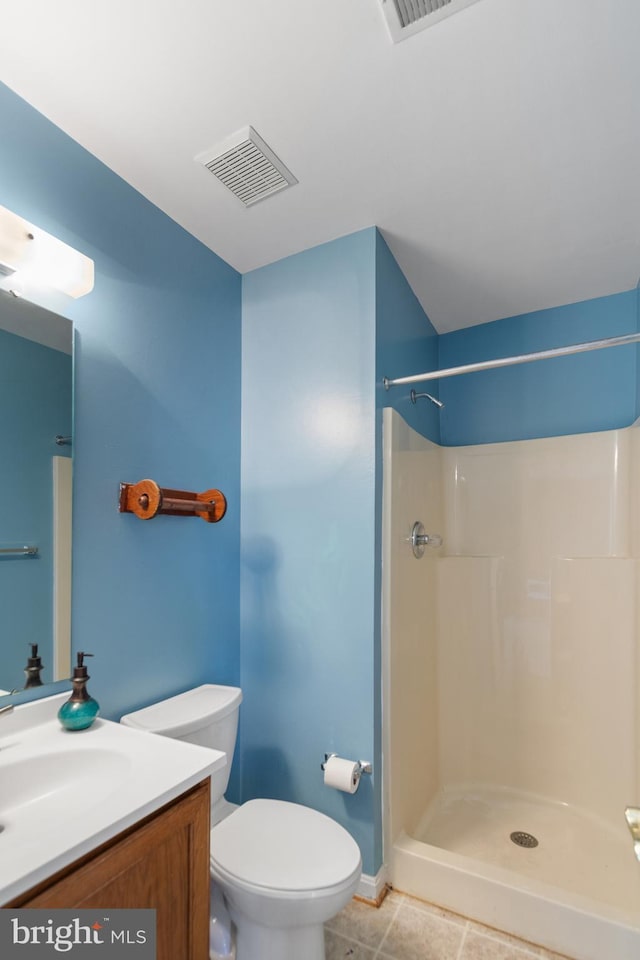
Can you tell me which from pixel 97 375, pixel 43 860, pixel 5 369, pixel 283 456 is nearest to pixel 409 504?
pixel 283 456

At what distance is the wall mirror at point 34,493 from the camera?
1221mm

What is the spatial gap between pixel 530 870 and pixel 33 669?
196cm

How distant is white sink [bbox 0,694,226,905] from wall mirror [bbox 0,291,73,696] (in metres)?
0.14

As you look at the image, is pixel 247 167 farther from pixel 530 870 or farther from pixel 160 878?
pixel 530 870

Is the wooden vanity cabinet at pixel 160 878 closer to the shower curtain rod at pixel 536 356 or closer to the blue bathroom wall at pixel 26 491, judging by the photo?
the blue bathroom wall at pixel 26 491

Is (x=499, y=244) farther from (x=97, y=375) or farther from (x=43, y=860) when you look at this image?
(x=43, y=860)

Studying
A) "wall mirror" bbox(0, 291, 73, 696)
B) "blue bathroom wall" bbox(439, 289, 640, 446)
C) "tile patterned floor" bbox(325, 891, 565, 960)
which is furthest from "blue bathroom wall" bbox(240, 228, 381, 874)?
"blue bathroom wall" bbox(439, 289, 640, 446)

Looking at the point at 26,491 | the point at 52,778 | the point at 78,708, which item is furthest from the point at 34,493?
the point at 52,778

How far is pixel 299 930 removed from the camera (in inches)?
50.7

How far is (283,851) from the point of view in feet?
4.37

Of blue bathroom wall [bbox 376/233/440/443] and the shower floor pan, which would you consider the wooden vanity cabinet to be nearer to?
the shower floor pan

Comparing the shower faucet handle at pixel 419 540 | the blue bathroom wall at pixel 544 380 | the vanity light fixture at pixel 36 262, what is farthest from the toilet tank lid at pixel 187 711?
the blue bathroom wall at pixel 544 380

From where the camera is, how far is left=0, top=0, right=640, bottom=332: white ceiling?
44.4 inches

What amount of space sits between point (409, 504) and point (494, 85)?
4.69 feet
